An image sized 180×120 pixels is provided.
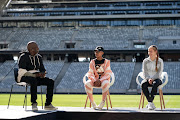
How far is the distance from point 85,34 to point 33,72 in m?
45.0

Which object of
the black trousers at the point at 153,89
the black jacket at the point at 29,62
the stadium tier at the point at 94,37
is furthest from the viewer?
the stadium tier at the point at 94,37

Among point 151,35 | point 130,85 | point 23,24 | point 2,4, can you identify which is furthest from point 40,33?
point 130,85

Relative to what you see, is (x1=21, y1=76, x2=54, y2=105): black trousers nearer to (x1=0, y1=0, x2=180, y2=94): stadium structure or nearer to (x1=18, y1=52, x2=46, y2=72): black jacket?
(x1=18, y1=52, x2=46, y2=72): black jacket

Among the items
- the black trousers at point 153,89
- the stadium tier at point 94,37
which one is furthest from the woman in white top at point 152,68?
the stadium tier at point 94,37

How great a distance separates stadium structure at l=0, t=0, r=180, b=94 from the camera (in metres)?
45.7

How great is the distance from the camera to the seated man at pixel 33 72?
10092 millimetres

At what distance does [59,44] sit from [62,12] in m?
8.70

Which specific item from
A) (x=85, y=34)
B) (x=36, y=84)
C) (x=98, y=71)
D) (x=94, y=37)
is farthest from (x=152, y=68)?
(x=85, y=34)

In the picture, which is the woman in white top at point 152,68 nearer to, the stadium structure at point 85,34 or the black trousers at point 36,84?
the black trousers at point 36,84

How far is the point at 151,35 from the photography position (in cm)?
5272

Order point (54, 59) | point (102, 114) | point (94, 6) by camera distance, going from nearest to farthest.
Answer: point (102, 114) → point (54, 59) → point (94, 6)

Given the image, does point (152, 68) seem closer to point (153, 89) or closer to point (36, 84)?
point (153, 89)

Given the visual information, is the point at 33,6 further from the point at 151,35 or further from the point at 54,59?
the point at 151,35

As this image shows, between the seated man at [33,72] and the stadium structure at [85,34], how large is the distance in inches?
1194
